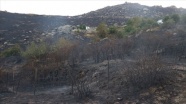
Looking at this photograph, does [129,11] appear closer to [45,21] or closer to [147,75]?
[45,21]

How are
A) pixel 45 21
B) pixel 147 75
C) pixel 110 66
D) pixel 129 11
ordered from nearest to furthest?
pixel 147 75, pixel 110 66, pixel 45 21, pixel 129 11

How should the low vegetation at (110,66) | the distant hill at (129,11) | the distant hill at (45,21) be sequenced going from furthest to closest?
the distant hill at (129,11) < the distant hill at (45,21) < the low vegetation at (110,66)

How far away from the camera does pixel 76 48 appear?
2539 cm

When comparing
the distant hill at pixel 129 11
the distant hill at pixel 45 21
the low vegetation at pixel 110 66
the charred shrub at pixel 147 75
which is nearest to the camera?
the charred shrub at pixel 147 75

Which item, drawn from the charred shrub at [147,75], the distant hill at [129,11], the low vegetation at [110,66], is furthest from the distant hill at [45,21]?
the charred shrub at [147,75]

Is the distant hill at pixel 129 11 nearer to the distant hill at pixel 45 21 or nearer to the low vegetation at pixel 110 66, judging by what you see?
the distant hill at pixel 45 21

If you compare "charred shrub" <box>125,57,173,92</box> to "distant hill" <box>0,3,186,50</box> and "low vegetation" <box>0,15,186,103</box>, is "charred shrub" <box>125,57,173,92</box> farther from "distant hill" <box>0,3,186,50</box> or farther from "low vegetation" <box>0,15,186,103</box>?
"distant hill" <box>0,3,186,50</box>

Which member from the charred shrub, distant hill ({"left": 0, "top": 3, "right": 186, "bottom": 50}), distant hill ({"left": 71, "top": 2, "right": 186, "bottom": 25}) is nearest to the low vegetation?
the charred shrub

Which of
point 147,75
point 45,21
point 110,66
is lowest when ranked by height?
point 110,66

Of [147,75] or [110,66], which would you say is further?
[110,66]

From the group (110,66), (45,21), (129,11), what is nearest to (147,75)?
(110,66)

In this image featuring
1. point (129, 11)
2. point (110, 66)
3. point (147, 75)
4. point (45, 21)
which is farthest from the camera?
point (129, 11)

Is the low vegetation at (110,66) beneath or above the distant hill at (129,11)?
beneath

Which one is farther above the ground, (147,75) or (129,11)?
(129,11)
